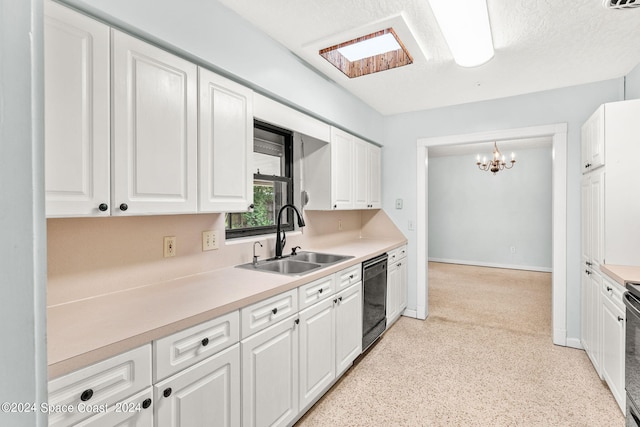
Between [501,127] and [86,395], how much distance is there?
3.78m

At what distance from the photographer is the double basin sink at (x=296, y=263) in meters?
2.22

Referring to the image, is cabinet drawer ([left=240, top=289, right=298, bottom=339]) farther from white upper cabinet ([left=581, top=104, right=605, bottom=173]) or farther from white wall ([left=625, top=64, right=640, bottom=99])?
white wall ([left=625, top=64, right=640, bottom=99])

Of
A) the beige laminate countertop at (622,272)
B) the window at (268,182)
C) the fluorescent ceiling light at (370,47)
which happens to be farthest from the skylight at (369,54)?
the beige laminate countertop at (622,272)

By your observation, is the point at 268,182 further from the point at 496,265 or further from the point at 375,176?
the point at 496,265

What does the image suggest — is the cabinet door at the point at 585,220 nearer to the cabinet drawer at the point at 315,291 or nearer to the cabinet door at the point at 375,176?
the cabinet door at the point at 375,176

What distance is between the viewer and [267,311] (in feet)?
5.28

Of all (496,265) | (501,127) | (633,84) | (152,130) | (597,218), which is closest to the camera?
(152,130)

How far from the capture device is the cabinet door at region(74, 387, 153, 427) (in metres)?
0.96

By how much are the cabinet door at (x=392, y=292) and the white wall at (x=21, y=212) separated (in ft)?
9.88

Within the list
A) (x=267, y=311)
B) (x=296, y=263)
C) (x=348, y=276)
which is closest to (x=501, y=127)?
(x=348, y=276)

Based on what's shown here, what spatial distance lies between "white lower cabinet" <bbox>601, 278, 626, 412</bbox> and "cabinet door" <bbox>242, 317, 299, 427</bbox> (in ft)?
6.43

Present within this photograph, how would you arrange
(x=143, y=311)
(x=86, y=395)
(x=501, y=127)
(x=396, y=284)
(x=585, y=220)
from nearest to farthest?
1. (x=86, y=395)
2. (x=143, y=311)
3. (x=585, y=220)
4. (x=501, y=127)
5. (x=396, y=284)

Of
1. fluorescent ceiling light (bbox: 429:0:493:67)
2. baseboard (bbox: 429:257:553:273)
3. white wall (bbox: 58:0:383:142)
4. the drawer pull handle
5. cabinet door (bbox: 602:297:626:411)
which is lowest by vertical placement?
baseboard (bbox: 429:257:553:273)

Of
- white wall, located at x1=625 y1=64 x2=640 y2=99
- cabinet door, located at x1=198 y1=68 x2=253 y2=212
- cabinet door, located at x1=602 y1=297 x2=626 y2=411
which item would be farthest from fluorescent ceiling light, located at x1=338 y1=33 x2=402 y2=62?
cabinet door, located at x1=602 y1=297 x2=626 y2=411
